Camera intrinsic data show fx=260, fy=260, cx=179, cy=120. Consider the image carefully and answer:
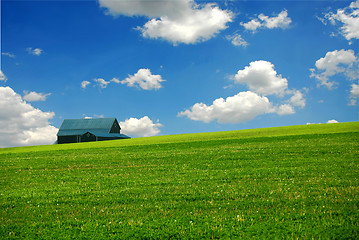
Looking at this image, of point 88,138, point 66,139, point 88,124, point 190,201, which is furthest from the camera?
point 88,124

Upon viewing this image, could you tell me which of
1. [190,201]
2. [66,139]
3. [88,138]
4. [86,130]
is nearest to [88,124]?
[86,130]

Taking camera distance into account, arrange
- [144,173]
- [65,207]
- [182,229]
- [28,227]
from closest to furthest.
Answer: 1. [182,229]
2. [28,227]
3. [65,207]
4. [144,173]

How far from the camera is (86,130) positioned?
9950 centimetres

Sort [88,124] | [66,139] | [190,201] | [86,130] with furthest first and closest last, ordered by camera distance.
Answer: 1. [88,124]
2. [66,139]
3. [86,130]
4. [190,201]

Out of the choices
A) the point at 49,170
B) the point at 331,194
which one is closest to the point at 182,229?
the point at 331,194

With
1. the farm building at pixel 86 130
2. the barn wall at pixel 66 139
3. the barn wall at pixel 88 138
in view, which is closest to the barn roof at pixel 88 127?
the farm building at pixel 86 130

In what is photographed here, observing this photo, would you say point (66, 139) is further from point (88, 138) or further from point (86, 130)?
point (88, 138)

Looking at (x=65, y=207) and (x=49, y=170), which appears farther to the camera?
(x=49, y=170)

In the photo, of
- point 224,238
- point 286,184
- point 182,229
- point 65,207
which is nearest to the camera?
point 224,238

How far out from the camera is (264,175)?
57.5 feet

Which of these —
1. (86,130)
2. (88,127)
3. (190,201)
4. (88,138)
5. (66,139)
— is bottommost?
(190,201)

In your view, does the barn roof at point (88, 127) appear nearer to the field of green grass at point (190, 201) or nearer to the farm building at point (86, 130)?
the farm building at point (86, 130)

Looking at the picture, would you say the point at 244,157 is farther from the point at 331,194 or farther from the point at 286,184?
the point at 331,194

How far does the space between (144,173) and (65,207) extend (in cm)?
781
